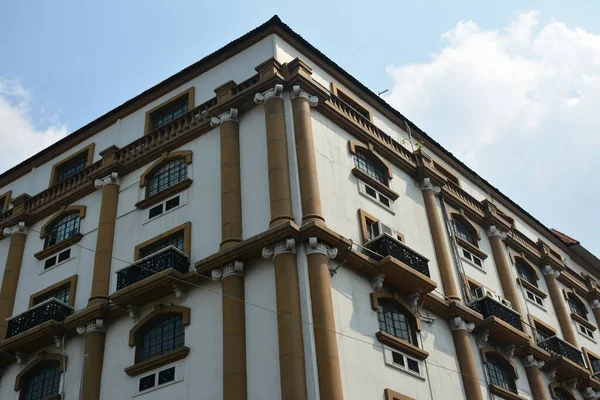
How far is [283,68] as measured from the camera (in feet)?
97.6

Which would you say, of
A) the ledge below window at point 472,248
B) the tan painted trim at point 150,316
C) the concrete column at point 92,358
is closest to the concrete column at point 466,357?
the ledge below window at point 472,248

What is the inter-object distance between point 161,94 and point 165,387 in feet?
47.8

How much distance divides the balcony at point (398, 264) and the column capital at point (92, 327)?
32.4ft

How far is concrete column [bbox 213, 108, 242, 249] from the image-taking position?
2566cm

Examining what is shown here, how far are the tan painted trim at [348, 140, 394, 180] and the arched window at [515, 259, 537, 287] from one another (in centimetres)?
1040

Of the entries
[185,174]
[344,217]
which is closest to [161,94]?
[185,174]

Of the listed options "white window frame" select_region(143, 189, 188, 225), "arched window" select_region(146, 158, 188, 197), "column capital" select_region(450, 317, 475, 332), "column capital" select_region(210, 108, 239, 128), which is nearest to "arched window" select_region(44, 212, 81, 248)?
"arched window" select_region(146, 158, 188, 197)

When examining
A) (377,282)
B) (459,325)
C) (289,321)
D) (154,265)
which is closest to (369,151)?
(377,282)

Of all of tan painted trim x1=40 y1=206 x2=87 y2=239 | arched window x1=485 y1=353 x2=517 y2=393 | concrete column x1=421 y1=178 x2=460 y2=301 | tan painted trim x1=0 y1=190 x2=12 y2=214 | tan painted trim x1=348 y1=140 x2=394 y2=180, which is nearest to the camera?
arched window x1=485 y1=353 x2=517 y2=393

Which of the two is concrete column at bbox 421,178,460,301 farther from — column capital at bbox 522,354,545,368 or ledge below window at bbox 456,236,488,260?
column capital at bbox 522,354,545,368

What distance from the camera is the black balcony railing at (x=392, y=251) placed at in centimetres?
2611

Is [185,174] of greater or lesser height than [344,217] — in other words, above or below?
above

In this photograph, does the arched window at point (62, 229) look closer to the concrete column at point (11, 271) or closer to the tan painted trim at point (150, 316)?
the concrete column at point (11, 271)

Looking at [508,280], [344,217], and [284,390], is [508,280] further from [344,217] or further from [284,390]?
[284,390]
